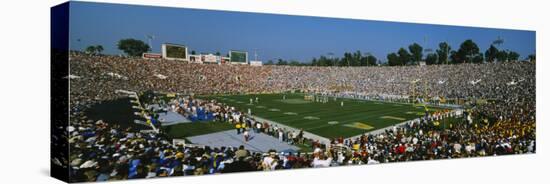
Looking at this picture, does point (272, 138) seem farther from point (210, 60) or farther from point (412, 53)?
point (412, 53)

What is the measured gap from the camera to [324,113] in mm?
15609

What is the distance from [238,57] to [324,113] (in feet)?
10.9

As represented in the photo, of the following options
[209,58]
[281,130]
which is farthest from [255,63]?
[281,130]

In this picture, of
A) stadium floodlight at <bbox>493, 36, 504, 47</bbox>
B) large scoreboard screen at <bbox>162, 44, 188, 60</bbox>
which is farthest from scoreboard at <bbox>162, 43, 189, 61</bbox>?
stadium floodlight at <bbox>493, 36, 504, 47</bbox>

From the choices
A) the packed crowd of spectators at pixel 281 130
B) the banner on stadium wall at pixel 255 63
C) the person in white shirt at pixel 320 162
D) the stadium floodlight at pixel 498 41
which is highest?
the stadium floodlight at pixel 498 41

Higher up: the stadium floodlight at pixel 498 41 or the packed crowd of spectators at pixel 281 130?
the stadium floodlight at pixel 498 41

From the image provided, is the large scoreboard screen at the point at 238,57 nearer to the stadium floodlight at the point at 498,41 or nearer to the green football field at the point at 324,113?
the green football field at the point at 324,113

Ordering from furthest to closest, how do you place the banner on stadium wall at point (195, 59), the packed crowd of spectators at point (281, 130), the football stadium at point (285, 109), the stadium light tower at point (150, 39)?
the banner on stadium wall at point (195, 59)
the stadium light tower at point (150, 39)
the football stadium at point (285, 109)
the packed crowd of spectators at point (281, 130)

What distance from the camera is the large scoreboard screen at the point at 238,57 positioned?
562 inches

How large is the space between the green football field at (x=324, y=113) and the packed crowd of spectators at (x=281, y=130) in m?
0.29

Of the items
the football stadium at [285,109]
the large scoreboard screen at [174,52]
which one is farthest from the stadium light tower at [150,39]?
the large scoreboard screen at [174,52]

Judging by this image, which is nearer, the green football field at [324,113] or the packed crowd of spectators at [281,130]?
the packed crowd of spectators at [281,130]

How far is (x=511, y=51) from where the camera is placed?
18.5 metres

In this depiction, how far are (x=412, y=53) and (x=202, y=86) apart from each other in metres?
7.47
